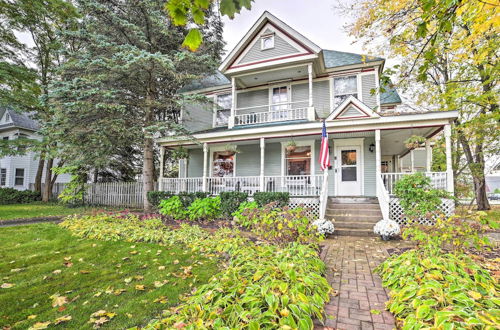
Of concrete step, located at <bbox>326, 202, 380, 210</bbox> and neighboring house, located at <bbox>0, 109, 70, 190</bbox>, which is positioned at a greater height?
neighboring house, located at <bbox>0, 109, 70, 190</bbox>

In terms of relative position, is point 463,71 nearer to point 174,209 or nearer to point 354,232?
point 354,232

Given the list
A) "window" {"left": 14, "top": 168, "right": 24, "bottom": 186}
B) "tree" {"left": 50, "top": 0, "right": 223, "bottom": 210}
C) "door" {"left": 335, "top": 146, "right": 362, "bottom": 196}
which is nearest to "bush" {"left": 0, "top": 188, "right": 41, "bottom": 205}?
"window" {"left": 14, "top": 168, "right": 24, "bottom": 186}

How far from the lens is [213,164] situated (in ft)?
40.9

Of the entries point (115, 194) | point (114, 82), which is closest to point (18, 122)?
point (115, 194)

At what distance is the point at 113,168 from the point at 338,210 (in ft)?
46.2

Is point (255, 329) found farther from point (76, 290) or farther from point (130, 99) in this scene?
point (130, 99)

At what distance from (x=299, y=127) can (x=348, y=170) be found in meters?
2.96

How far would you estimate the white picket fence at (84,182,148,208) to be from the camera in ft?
42.9

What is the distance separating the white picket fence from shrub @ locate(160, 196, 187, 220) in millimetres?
4265

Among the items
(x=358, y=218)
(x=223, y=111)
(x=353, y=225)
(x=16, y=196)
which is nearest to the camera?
(x=353, y=225)

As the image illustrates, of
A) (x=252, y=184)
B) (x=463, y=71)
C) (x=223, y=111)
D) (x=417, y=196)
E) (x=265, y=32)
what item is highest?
(x=265, y=32)

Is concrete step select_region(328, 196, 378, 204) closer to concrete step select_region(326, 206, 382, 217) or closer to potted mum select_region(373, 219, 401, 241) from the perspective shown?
concrete step select_region(326, 206, 382, 217)

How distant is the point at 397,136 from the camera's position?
937 centimetres

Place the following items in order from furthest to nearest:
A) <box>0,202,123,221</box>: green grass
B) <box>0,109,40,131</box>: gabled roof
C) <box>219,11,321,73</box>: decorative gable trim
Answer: <box>0,109,40,131</box>: gabled roof < <box>219,11,321,73</box>: decorative gable trim < <box>0,202,123,221</box>: green grass
